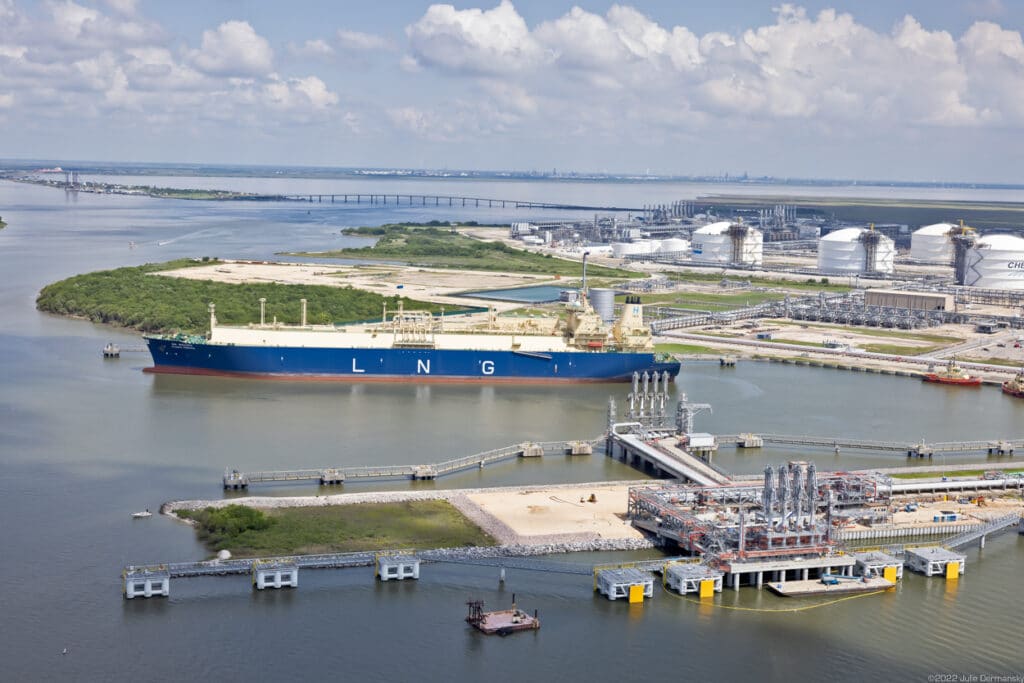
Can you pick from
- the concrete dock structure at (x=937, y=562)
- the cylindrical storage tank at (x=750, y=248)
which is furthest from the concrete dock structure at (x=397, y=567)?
the cylindrical storage tank at (x=750, y=248)

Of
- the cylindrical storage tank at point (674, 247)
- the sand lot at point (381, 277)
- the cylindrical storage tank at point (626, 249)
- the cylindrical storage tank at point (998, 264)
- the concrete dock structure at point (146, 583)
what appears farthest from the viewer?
the cylindrical storage tank at point (626, 249)

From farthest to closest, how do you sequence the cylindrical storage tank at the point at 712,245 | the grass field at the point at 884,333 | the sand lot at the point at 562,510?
the cylindrical storage tank at the point at 712,245 → the grass field at the point at 884,333 → the sand lot at the point at 562,510

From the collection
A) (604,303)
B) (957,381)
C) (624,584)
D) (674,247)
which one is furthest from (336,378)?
(674,247)

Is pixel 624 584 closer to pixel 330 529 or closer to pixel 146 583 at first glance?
pixel 330 529

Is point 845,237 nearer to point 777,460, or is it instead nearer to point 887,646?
point 777,460

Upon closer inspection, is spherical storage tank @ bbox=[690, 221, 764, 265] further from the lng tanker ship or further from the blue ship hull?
the blue ship hull

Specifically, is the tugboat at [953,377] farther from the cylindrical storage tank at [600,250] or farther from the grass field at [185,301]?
the cylindrical storage tank at [600,250]

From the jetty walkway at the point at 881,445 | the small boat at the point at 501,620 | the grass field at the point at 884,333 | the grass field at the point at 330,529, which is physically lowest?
the small boat at the point at 501,620
